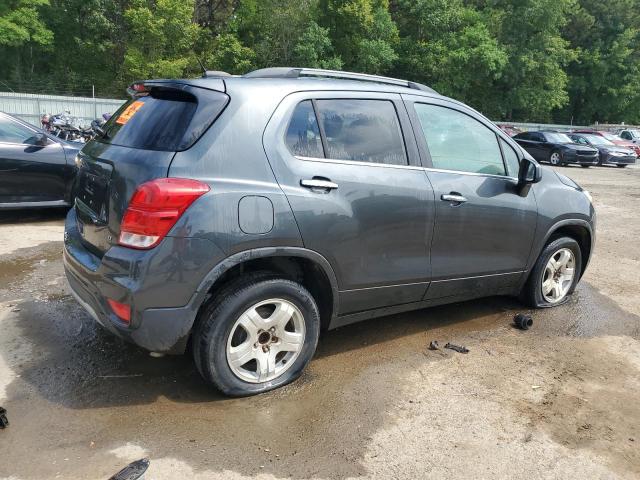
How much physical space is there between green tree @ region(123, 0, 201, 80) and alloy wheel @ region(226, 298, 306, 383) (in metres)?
39.3

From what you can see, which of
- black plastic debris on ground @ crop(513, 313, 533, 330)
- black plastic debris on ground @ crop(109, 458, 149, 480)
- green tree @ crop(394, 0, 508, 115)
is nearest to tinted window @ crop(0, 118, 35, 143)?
black plastic debris on ground @ crop(109, 458, 149, 480)

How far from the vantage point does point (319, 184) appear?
130 inches

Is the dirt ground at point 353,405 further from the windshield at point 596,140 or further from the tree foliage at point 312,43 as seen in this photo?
the tree foliage at point 312,43

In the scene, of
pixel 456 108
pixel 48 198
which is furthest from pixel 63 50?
pixel 456 108

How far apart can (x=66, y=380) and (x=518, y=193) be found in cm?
347

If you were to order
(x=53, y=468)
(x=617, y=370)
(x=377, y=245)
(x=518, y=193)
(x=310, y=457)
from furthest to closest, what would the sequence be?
1. (x=518, y=193)
2. (x=617, y=370)
3. (x=377, y=245)
4. (x=310, y=457)
5. (x=53, y=468)

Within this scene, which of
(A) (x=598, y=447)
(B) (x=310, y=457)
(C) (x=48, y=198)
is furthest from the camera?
(C) (x=48, y=198)

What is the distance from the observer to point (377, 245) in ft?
11.9

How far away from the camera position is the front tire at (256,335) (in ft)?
10.2

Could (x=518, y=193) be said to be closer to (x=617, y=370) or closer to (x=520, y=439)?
(x=617, y=370)

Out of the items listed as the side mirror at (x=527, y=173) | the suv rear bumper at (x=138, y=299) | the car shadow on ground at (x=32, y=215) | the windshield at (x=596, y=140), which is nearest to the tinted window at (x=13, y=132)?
the car shadow on ground at (x=32, y=215)

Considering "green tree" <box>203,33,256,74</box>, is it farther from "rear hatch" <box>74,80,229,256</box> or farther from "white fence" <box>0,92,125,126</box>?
"rear hatch" <box>74,80,229,256</box>

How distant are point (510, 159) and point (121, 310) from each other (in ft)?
10.2

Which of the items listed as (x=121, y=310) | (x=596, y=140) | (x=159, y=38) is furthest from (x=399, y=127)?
(x=159, y=38)
